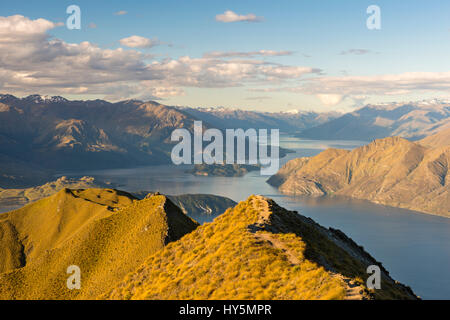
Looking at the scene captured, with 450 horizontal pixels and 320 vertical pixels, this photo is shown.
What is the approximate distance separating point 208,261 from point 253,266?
18.8 feet

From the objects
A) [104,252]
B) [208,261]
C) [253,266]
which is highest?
[253,266]

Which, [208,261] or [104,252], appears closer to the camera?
[208,261]

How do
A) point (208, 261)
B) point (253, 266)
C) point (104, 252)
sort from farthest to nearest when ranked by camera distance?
point (104, 252)
point (208, 261)
point (253, 266)

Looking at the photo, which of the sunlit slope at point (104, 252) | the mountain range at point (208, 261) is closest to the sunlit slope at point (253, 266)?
the mountain range at point (208, 261)

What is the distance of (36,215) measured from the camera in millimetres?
149625

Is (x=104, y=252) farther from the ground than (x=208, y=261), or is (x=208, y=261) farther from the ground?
(x=208, y=261)

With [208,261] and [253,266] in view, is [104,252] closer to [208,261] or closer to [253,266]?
[208,261]

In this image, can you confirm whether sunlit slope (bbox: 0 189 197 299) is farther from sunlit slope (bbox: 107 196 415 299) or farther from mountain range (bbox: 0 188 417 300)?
sunlit slope (bbox: 107 196 415 299)

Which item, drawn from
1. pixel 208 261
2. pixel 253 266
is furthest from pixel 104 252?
pixel 253 266

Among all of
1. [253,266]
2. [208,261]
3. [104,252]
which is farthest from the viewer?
[104,252]

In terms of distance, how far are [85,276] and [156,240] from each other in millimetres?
13237

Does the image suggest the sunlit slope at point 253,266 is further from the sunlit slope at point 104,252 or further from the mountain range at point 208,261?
the sunlit slope at point 104,252

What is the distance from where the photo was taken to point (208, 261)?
131 feet
